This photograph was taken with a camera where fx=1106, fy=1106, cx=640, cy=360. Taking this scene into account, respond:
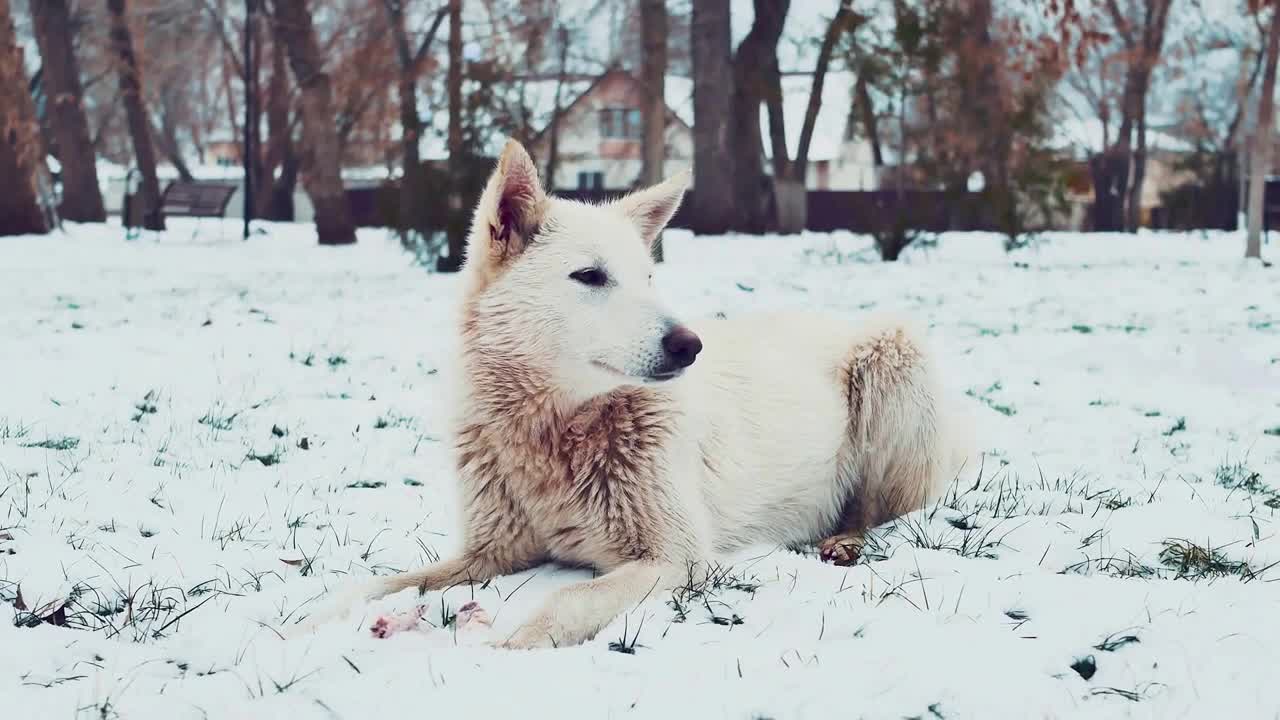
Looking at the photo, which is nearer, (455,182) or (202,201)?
(455,182)

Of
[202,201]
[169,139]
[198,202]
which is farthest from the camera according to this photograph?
[169,139]

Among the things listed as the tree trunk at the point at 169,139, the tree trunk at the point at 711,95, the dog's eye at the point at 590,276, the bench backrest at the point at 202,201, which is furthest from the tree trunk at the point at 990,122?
the tree trunk at the point at 169,139

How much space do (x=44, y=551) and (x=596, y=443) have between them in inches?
72.1

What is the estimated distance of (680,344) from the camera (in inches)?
131

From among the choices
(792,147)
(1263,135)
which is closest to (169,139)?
(792,147)

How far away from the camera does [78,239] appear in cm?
1953

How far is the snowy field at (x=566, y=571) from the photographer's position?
2441 millimetres

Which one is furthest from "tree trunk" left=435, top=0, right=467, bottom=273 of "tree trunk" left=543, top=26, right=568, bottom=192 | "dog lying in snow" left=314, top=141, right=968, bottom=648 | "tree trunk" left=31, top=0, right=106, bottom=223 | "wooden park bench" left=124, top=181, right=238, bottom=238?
"wooden park bench" left=124, top=181, right=238, bottom=238

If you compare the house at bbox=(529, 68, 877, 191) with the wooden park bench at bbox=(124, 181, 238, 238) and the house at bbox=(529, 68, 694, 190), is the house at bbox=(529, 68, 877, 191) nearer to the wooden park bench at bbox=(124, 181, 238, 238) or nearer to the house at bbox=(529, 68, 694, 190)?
the house at bbox=(529, 68, 694, 190)

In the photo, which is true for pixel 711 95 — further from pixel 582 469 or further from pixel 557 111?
pixel 582 469

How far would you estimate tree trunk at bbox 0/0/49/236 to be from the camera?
17.5 meters

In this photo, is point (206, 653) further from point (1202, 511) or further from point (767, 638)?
point (1202, 511)

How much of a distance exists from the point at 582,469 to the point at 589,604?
62 centimetres

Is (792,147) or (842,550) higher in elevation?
(792,147)
